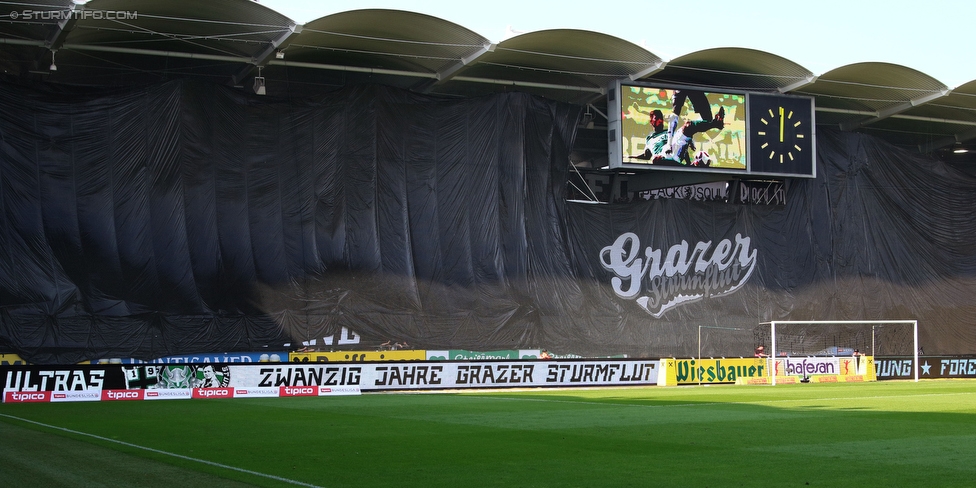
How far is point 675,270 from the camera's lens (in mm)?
43500

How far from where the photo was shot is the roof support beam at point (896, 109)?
142 ft

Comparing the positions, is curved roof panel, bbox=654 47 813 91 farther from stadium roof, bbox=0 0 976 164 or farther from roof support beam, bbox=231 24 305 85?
roof support beam, bbox=231 24 305 85

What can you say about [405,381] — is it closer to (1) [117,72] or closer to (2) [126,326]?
(2) [126,326]

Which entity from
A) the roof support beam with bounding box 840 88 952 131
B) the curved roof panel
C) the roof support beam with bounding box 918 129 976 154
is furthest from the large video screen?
the roof support beam with bounding box 918 129 976 154

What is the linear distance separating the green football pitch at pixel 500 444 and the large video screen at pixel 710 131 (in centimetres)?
1938

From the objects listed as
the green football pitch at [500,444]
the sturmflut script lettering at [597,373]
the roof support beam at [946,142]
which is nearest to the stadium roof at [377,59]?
the roof support beam at [946,142]

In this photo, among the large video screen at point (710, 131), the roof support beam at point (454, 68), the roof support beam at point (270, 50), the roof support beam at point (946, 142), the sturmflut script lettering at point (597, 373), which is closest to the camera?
the sturmflut script lettering at point (597, 373)

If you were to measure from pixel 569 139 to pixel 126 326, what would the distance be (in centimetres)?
1863

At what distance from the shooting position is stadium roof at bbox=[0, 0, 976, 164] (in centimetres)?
3331

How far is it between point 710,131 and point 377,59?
1366 cm

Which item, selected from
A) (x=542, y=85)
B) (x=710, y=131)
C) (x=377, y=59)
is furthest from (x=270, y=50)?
(x=710, y=131)

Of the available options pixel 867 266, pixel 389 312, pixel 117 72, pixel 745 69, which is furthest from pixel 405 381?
pixel 867 266

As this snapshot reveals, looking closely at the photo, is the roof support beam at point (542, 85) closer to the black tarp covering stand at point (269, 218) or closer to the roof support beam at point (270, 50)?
the black tarp covering stand at point (269, 218)

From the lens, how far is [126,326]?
108ft
